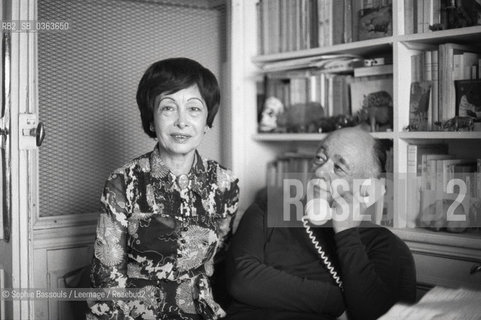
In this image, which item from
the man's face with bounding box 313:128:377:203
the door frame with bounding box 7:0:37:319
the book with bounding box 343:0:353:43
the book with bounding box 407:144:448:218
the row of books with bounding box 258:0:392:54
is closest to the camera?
the door frame with bounding box 7:0:37:319

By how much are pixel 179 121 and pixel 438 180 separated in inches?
39.1

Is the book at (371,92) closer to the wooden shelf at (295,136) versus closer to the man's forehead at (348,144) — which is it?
the wooden shelf at (295,136)

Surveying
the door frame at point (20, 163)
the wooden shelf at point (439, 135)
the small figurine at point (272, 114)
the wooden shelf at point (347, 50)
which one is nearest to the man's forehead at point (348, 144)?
the wooden shelf at point (439, 135)

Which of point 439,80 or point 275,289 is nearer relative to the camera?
point 275,289

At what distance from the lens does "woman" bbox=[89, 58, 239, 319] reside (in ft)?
5.70

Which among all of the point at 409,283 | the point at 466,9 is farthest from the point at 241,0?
the point at 409,283

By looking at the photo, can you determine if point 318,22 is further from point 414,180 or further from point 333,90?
point 414,180

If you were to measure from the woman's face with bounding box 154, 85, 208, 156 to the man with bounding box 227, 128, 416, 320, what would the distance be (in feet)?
1.10

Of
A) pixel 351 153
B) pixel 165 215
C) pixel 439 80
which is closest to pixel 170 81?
pixel 165 215

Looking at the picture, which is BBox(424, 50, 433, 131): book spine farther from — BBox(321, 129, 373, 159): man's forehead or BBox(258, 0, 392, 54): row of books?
BBox(321, 129, 373, 159): man's forehead

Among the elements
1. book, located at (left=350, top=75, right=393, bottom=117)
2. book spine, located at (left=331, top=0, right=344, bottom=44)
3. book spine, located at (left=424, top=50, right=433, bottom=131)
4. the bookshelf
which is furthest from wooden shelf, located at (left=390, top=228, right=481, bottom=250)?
Result: book spine, located at (left=331, top=0, right=344, bottom=44)

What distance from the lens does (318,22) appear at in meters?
2.44

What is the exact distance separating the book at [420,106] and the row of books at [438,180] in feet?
0.27

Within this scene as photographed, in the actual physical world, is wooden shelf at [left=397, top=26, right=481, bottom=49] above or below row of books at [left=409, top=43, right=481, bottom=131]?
above
